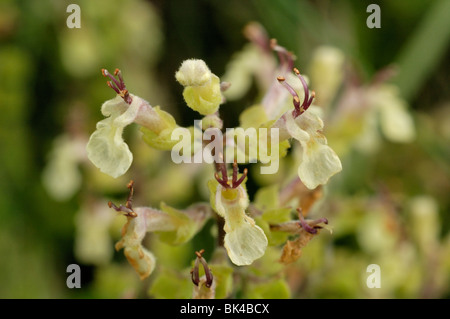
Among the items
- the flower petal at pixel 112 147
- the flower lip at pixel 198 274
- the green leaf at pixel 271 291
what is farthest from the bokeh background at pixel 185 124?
the flower petal at pixel 112 147

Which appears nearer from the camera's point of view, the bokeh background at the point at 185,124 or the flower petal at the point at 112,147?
the flower petal at the point at 112,147

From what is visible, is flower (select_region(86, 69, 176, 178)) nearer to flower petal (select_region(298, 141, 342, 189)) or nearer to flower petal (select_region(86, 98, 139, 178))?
flower petal (select_region(86, 98, 139, 178))

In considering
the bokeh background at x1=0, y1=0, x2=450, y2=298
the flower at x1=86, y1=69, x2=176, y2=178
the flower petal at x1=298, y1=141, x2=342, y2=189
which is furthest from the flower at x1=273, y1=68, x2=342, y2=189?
the bokeh background at x1=0, y1=0, x2=450, y2=298

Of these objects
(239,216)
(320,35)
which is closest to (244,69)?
(320,35)

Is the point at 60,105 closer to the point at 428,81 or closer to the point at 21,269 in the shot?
the point at 21,269

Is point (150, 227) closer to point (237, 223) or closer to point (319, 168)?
point (237, 223)

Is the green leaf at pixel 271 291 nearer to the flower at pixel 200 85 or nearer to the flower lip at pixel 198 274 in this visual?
the flower lip at pixel 198 274
